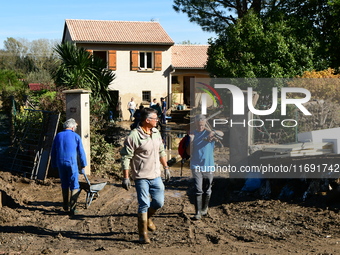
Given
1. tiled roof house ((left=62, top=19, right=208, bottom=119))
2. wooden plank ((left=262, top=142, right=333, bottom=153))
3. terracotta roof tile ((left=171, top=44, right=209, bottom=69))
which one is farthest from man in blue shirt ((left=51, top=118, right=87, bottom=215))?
terracotta roof tile ((left=171, top=44, right=209, bottom=69))

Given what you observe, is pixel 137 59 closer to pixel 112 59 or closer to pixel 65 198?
pixel 112 59

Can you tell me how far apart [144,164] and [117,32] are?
28993 mm

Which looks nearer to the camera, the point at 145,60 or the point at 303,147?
the point at 303,147

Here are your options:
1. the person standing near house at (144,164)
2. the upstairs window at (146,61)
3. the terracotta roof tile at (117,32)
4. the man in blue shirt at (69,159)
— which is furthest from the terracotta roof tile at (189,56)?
the person standing near house at (144,164)

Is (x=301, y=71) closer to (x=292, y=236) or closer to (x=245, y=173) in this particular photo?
(x=245, y=173)

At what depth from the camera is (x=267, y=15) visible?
19.1m

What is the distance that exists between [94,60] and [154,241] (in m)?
10.4

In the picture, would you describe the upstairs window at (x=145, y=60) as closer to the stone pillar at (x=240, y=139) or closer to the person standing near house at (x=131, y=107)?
the person standing near house at (x=131, y=107)

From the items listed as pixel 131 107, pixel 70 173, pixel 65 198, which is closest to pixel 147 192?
pixel 70 173

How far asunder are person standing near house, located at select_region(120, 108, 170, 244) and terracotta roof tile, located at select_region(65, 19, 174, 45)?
1056 inches

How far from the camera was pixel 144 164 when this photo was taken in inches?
271

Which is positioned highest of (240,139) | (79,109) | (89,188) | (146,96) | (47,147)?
(146,96)

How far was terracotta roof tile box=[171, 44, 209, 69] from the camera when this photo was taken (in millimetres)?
35469

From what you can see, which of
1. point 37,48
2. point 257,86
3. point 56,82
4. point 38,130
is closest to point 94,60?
point 56,82
